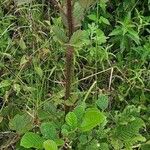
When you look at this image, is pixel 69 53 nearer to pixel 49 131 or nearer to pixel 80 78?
pixel 49 131

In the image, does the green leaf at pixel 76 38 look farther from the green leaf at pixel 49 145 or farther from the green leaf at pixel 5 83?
the green leaf at pixel 5 83

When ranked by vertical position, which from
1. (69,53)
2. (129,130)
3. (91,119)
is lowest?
(129,130)

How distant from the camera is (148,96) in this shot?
237 cm

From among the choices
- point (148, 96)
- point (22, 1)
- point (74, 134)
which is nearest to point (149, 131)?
point (148, 96)

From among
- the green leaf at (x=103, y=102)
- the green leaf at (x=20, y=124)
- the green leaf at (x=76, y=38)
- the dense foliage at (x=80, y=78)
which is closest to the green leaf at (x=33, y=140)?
the dense foliage at (x=80, y=78)

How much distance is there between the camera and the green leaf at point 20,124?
1919 millimetres

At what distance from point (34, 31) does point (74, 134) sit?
853mm

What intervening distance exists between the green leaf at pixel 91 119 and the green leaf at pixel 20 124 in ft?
0.95

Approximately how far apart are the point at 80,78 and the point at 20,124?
59 cm

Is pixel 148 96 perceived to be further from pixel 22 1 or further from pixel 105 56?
pixel 22 1

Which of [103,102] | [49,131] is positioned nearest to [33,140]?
Result: [49,131]

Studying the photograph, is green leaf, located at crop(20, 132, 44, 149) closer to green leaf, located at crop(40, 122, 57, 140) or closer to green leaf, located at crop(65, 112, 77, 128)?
green leaf, located at crop(40, 122, 57, 140)

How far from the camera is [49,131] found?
5.92 feet

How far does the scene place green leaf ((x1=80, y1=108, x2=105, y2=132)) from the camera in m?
1.72
